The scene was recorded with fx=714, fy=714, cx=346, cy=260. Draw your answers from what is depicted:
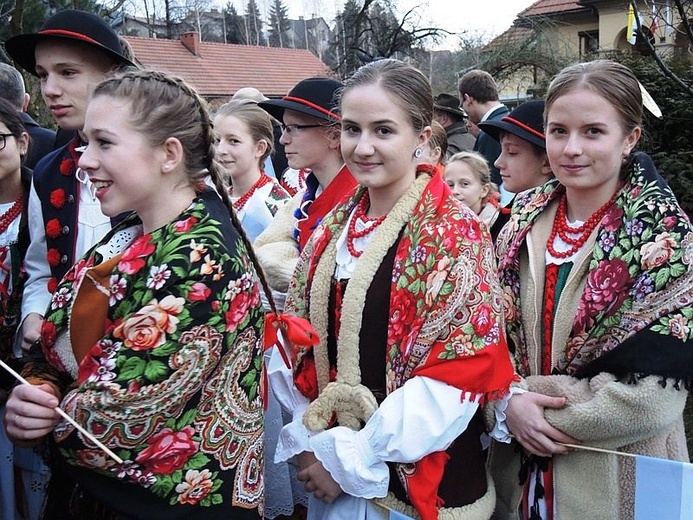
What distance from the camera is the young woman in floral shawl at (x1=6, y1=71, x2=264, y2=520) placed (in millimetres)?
1862

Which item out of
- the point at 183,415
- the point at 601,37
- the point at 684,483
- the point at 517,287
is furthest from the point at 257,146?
the point at 601,37

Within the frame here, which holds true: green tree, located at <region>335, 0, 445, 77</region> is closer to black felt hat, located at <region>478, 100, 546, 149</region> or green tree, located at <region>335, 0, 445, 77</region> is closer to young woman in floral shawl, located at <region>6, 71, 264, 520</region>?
black felt hat, located at <region>478, 100, 546, 149</region>

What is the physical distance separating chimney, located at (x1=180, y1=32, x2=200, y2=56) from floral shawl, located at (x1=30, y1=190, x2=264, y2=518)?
1108 inches

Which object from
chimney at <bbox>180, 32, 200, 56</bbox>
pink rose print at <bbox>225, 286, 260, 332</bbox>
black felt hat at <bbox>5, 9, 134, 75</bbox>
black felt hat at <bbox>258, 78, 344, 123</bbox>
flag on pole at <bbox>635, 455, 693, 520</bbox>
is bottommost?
flag on pole at <bbox>635, 455, 693, 520</bbox>

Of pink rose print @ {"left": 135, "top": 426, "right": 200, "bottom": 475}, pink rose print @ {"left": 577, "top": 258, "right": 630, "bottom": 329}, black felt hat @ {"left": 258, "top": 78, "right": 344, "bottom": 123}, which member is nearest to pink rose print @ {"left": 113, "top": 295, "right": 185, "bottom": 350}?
pink rose print @ {"left": 135, "top": 426, "right": 200, "bottom": 475}

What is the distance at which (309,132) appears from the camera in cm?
336

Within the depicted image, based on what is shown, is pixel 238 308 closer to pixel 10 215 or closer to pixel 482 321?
pixel 482 321

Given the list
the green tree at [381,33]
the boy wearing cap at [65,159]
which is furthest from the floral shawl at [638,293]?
the green tree at [381,33]

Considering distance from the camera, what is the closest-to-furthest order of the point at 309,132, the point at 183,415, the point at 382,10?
the point at 183,415, the point at 309,132, the point at 382,10

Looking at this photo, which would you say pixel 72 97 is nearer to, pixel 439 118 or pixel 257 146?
pixel 257 146

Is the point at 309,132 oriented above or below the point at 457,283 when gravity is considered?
above

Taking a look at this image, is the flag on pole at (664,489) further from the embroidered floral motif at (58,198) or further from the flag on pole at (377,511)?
the embroidered floral motif at (58,198)

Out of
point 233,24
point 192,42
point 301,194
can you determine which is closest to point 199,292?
point 301,194

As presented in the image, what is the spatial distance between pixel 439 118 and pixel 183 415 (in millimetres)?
5200
